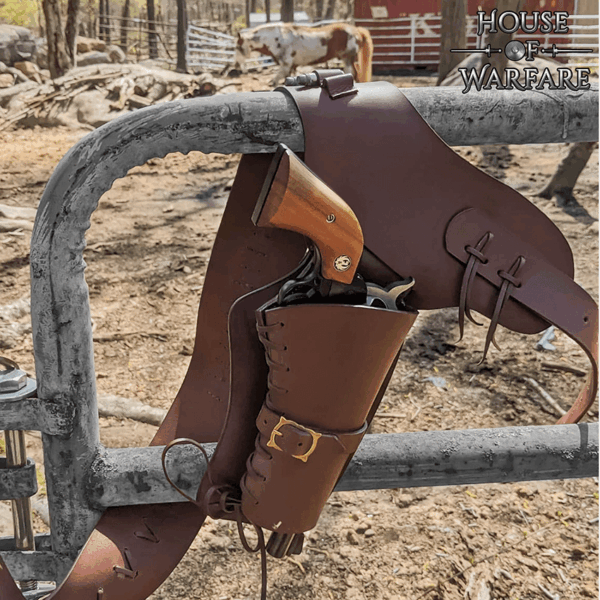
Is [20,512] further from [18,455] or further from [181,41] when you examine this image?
[181,41]

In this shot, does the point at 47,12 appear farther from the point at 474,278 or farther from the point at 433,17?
the point at 474,278

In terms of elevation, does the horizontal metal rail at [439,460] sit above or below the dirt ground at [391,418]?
above

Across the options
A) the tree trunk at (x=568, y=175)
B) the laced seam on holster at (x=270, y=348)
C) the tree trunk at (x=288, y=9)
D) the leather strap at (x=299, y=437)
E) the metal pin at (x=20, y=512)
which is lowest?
the tree trunk at (x=568, y=175)

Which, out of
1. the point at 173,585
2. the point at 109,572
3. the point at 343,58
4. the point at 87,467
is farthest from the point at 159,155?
the point at 343,58

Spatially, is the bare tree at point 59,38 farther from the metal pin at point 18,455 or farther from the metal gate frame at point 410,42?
the metal pin at point 18,455

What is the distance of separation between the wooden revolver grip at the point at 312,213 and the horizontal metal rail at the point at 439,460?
15.6 inches

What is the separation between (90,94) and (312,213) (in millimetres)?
9864

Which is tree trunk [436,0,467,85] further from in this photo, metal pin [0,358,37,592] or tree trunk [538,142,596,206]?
metal pin [0,358,37,592]

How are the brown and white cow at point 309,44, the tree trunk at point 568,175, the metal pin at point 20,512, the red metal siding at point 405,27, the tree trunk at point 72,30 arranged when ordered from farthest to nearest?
1. the red metal siding at point 405,27
2. the brown and white cow at point 309,44
3. the tree trunk at point 72,30
4. the tree trunk at point 568,175
5. the metal pin at point 20,512

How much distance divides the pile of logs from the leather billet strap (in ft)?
28.7

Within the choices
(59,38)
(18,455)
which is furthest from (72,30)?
(18,455)

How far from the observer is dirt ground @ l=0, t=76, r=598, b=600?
6.72 feet

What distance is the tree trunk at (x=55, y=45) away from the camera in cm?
1180

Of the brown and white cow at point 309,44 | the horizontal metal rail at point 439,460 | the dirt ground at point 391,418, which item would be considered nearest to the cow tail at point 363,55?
the brown and white cow at point 309,44
